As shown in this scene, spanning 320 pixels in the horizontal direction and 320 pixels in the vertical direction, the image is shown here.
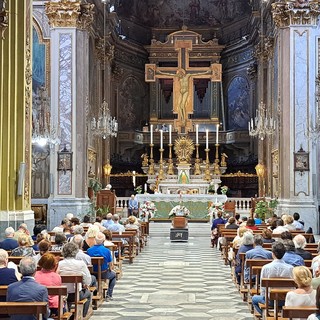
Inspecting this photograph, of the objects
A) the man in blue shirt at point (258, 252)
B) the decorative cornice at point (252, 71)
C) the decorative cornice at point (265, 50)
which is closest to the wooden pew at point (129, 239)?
the man in blue shirt at point (258, 252)

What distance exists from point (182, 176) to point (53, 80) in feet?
34.2

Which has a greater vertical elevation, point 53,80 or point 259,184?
point 53,80

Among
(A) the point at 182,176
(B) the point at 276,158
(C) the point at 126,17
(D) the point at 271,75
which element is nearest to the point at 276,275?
(B) the point at 276,158

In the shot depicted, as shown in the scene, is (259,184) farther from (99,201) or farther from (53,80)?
(53,80)

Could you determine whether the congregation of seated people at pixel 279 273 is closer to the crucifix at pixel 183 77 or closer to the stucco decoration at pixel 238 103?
the crucifix at pixel 183 77

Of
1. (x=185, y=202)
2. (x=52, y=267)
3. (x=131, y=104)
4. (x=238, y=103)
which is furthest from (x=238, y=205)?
(x=52, y=267)

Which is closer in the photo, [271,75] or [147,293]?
[147,293]

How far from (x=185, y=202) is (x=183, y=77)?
9636 mm

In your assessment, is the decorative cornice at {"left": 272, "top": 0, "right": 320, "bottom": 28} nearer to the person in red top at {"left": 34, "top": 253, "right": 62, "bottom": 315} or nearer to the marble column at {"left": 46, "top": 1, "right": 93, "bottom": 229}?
the marble column at {"left": 46, "top": 1, "right": 93, "bottom": 229}

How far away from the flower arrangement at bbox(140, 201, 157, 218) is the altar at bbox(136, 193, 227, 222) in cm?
134

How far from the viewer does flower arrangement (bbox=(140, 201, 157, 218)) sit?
88.7 ft

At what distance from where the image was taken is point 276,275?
9469 mm

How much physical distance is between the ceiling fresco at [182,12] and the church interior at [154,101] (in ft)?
0.20

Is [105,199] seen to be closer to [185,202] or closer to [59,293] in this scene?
[185,202]
